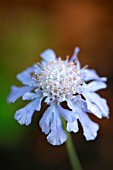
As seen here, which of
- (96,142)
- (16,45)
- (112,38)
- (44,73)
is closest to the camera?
(44,73)

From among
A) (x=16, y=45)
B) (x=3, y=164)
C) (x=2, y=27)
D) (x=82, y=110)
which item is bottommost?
(x=82, y=110)

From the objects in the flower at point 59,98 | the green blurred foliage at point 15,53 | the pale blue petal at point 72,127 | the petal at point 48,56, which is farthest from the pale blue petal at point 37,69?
the green blurred foliage at point 15,53

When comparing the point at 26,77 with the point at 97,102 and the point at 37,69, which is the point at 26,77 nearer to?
the point at 37,69

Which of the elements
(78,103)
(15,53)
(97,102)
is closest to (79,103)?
(78,103)

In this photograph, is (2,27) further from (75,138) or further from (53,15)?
(75,138)

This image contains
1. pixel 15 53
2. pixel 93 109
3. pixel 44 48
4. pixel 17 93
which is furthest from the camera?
pixel 44 48

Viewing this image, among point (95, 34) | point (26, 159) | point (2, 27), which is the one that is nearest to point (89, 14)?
point (95, 34)
